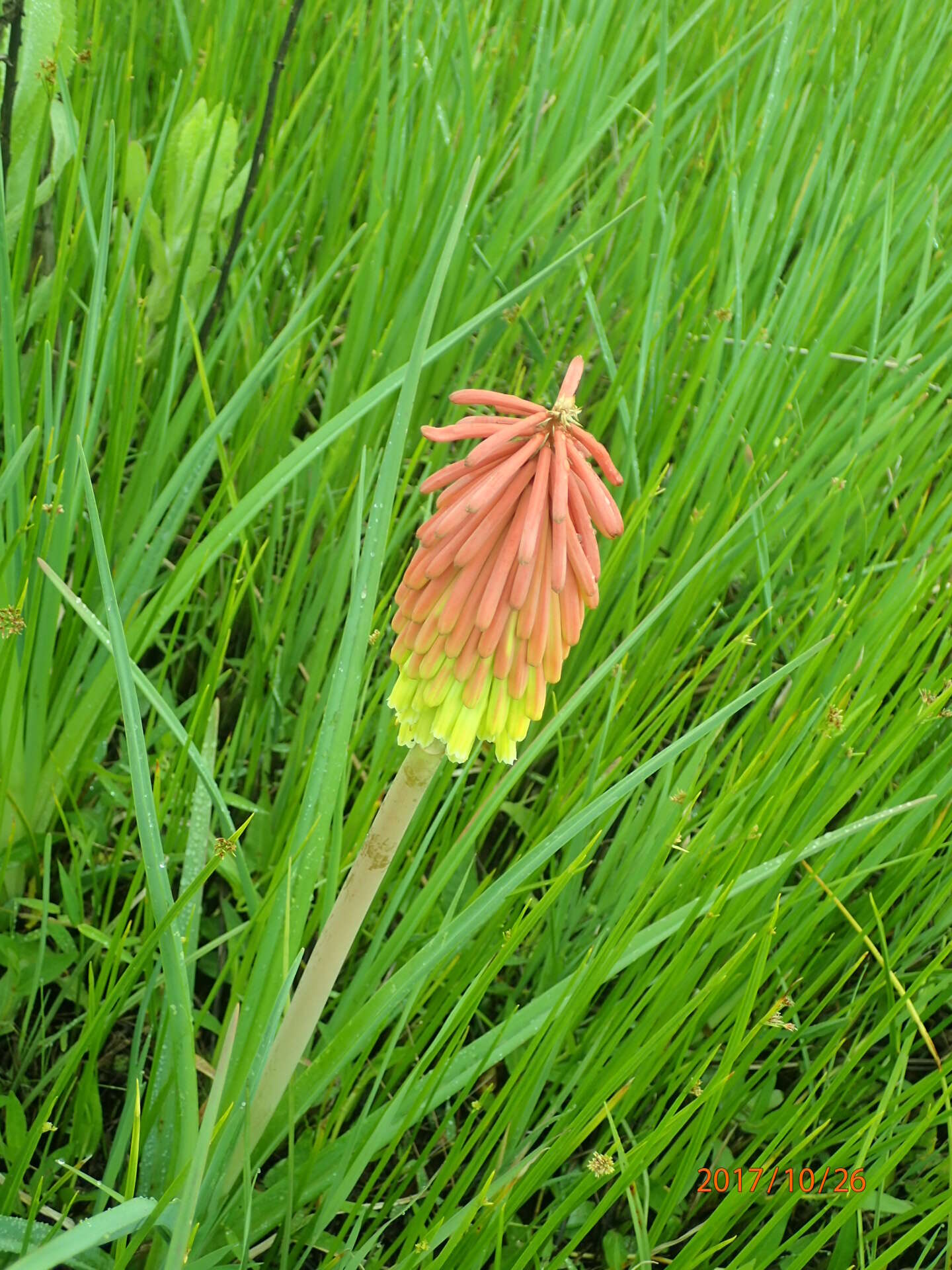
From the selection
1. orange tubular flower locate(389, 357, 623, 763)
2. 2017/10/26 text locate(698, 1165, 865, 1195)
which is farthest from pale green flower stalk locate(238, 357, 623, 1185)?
2017/10/26 text locate(698, 1165, 865, 1195)

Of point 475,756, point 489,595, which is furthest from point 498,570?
point 475,756

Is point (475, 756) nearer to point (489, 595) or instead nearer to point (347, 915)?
point (347, 915)

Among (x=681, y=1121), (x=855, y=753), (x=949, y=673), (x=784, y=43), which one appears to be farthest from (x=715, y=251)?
(x=681, y=1121)

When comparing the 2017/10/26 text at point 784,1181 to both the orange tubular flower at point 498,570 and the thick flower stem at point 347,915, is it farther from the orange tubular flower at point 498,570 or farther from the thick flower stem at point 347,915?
the orange tubular flower at point 498,570

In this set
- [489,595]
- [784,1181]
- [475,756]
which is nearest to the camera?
[489,595]

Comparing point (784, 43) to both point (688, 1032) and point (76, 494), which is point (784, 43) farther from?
point (688, 1032)

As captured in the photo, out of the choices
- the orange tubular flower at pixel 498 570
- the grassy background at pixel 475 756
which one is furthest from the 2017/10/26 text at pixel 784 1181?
the orange tubular flower at pixel 498 570
